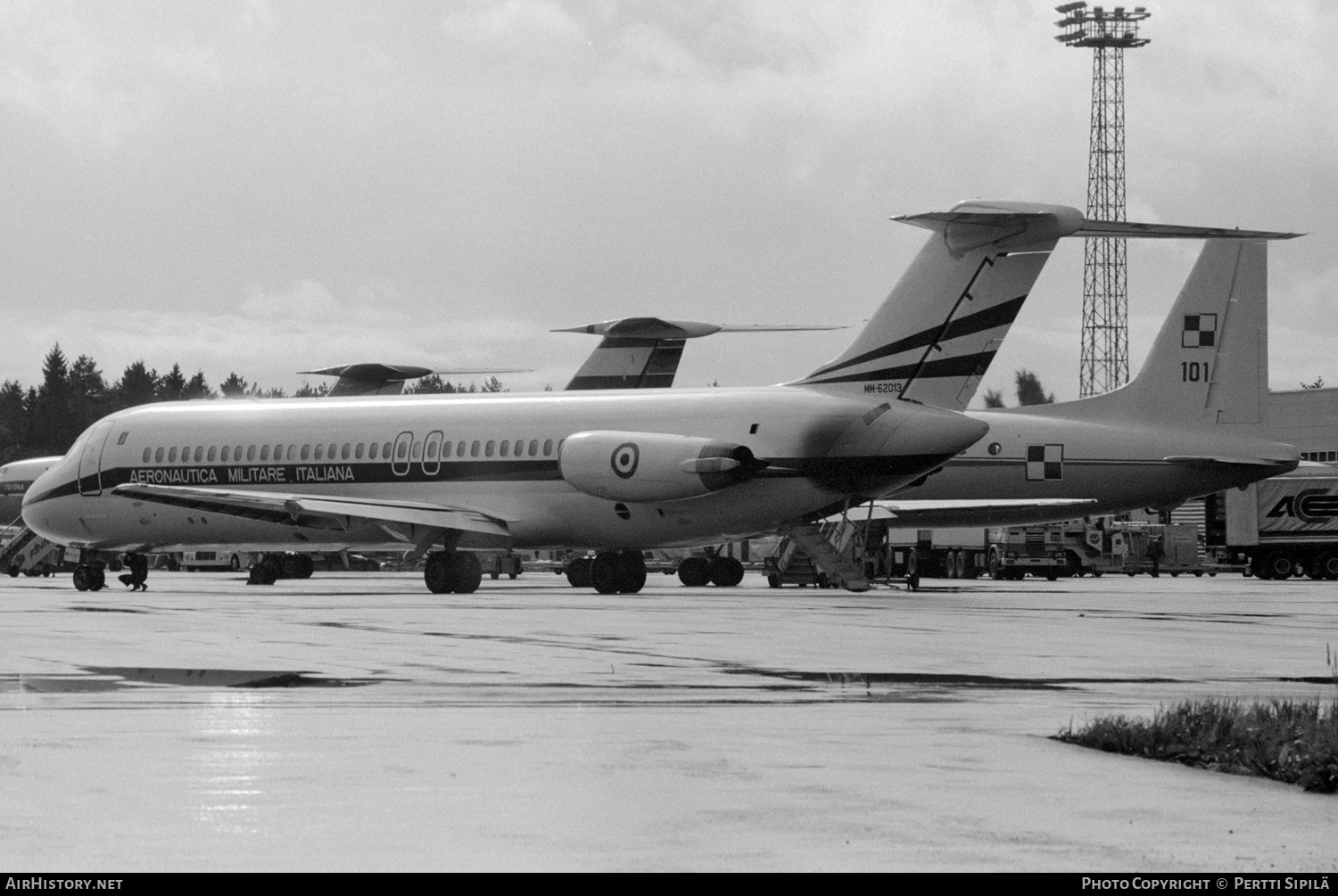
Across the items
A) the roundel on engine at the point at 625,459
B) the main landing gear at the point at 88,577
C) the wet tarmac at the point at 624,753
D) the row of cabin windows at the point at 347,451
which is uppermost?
the row of cabin windows at the point at 347,451

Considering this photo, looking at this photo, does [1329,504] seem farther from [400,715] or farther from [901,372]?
[400,715]

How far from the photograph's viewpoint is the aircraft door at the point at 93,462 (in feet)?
150

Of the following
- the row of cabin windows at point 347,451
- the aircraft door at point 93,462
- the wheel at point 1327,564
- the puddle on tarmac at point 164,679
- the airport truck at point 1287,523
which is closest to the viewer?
the puddle on tarmac at point 164,679

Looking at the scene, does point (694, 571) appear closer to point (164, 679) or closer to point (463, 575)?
point (463, 575)

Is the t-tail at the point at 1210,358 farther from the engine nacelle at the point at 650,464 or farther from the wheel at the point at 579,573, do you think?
the engine nacelle at the point at 650,464

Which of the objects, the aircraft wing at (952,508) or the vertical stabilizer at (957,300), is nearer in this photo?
the vertical stabilizer at (957,300)

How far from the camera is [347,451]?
141 ft

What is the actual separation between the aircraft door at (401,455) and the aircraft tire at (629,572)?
5.09m

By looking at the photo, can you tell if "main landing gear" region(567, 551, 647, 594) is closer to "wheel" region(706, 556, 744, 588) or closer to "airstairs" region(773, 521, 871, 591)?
"airstairs" region(773, 521, 871, 591)

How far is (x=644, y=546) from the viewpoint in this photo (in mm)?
40250

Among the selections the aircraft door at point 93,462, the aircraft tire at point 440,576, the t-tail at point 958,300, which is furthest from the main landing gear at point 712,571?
the aircraft door at point 93,462

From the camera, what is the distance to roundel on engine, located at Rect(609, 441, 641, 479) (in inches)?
1500

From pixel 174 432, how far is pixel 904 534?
27.7 metres
